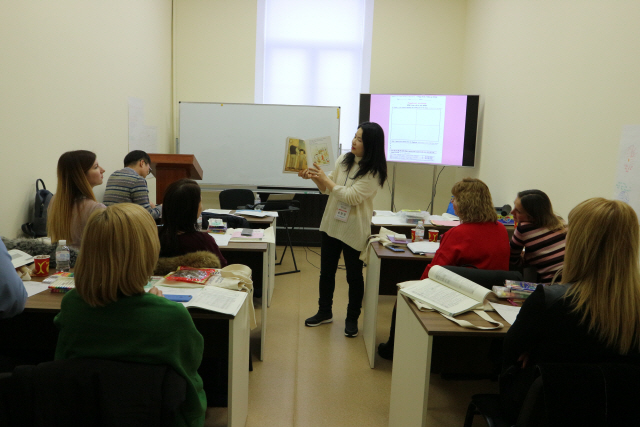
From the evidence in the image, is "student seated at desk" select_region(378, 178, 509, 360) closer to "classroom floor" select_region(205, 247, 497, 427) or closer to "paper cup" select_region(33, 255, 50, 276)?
"classroom floor" select_region(205, 247, 497, 427)

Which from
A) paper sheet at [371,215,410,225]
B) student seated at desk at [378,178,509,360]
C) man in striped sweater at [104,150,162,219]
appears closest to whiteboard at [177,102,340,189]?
paper sheet at [371,215,410,225]

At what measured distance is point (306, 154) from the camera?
10.9 ft

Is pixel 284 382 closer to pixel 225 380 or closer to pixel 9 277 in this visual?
pixel 225 380

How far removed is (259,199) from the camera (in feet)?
18.8

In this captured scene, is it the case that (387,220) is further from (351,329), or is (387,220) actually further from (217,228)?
(217,228)

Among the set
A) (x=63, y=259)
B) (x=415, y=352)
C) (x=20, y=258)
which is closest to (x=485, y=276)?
(x=415, y=352)

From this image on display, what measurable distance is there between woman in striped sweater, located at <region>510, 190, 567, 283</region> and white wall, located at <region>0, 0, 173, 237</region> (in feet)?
10.1

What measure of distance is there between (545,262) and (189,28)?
17.7 feet

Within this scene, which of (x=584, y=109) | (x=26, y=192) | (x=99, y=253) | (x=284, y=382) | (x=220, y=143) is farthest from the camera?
(x=220, y=143)

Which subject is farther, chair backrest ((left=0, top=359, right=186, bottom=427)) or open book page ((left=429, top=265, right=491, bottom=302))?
open book page ((left=429, top=265, right=491, bottom=302))

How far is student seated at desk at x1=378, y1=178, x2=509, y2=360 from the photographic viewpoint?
8.06 feet

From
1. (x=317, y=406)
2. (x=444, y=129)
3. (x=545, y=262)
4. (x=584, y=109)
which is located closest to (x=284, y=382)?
(x=317, y=406)

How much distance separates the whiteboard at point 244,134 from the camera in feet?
19.6

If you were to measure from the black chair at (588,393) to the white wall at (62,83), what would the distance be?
10.1 feet
